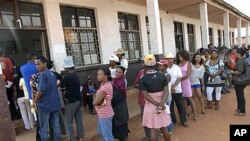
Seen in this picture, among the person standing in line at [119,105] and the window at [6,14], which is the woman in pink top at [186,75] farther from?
the window at [6,14]

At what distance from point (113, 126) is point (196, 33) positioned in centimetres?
1568

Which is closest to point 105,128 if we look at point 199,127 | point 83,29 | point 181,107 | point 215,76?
point 181,107

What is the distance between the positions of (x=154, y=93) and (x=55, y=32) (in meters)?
4.37

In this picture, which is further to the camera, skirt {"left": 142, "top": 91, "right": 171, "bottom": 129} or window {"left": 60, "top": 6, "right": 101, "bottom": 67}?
window {"left": 60, "top": 6, "right": 101, "bottom": 67}

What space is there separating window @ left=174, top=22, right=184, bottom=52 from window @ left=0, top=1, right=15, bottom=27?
429 inches

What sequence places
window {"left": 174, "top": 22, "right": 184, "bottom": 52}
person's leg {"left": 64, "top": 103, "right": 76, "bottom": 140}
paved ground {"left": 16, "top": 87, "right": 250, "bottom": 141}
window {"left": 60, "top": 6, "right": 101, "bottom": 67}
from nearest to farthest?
person's leg {"left": 64, "top": 103, "right": 76, "bottom": 140}, paved ground {"left": 16, "top": 87, "right": 250, "bottom": 141}, window {"left": 60, "top": 6, "right": 101, "bottom": 67}, window {"left": 174, "top": 22, "right": 184, "bottom": 52}

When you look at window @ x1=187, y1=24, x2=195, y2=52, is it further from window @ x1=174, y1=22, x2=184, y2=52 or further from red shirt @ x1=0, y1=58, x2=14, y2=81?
red shirt @ x1=0, y1=58, x2=14, y2=81

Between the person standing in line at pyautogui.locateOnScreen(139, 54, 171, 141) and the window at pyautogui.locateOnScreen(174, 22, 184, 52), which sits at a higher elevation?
the window at pyautogui.locateOnScreen(174, 22, 184, 52)

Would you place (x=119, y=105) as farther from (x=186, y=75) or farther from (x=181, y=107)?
(x=186, y=75)

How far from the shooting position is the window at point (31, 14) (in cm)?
710

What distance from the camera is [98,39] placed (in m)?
9.46

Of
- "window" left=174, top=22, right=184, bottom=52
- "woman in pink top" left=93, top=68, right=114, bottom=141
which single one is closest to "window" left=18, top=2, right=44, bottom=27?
"woman in pink top" left=93, top=68, right=114, bottom=141

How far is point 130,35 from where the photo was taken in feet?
37.7

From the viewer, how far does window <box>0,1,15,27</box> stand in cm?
659
